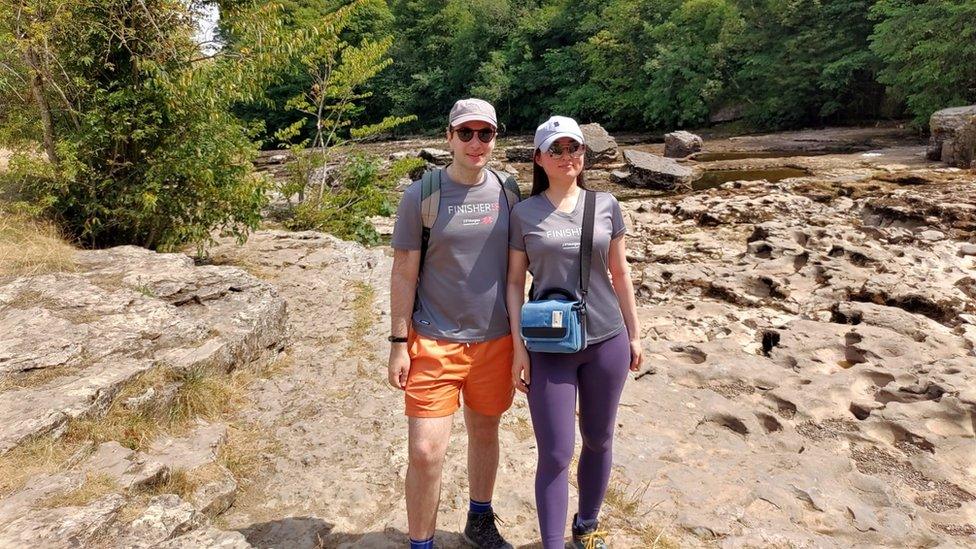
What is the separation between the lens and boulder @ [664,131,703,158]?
75.1ft

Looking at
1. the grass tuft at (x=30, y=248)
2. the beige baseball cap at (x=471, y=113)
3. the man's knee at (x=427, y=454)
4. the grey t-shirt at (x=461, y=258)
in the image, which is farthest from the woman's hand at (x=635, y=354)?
the grass tuft at (x=30, y=248)

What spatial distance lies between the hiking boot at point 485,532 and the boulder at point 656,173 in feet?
50.3

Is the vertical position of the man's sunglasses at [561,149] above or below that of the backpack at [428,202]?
above

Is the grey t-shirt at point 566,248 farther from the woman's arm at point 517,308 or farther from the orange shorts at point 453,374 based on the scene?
the orange shorts at point 453,374

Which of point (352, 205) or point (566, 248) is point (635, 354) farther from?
point (352, 205)

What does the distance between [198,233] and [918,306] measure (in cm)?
761

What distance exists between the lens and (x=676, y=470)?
144 inches

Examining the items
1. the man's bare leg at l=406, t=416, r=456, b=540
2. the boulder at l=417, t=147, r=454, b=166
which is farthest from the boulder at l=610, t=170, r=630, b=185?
the man's bare leg at l=406, t=416, r=456, b=540

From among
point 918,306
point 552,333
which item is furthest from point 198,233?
point 918,306

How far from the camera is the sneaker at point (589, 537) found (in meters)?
2.65

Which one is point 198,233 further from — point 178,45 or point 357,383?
point 357,383

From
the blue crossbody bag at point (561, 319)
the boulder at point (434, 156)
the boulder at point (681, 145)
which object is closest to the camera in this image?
the blue crossbody bag at point (561, 319)

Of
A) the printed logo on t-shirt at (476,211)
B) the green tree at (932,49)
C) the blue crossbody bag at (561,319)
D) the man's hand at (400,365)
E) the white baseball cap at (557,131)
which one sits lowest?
the man's hand at (400,365)

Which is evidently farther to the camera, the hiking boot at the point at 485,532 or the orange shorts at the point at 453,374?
the hiking boot at the point at 485,532
